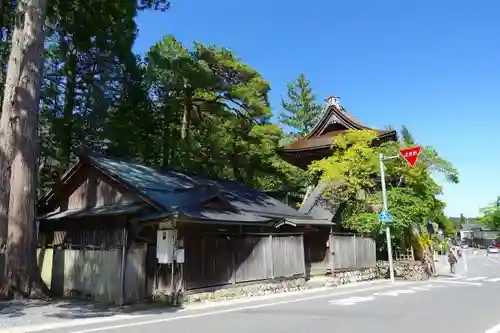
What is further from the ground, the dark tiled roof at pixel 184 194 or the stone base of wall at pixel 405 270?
the dark tiled roof at pixel 184 194

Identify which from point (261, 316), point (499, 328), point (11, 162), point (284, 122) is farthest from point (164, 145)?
point (284, 122)

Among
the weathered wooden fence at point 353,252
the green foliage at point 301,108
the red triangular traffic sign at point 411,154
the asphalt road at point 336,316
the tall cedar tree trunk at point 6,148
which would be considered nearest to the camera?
the asphalt road at point 336,316

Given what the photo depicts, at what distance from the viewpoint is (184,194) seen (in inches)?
673

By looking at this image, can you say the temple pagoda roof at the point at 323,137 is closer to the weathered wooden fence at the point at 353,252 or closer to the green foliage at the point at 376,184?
the green foliage at the point at 376,184

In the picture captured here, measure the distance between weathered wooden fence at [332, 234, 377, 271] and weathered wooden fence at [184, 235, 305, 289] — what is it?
122 inches

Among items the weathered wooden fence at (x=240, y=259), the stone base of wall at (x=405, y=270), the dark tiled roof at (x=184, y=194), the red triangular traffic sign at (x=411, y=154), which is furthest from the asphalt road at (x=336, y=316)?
the stone base of wall at (x=405, y=270)

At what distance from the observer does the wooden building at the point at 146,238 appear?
1370cm

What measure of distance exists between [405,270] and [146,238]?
1500 cm

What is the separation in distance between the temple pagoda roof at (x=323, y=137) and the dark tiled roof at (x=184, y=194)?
740cm

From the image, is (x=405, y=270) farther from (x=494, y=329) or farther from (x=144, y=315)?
(x=144, y=315)

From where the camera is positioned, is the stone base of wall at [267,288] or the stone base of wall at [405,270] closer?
the stone base of wall at [267,288]

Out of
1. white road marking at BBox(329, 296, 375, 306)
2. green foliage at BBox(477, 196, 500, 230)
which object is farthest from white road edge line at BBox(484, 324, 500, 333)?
green foliage at BBox(477, 196, 500, 230)

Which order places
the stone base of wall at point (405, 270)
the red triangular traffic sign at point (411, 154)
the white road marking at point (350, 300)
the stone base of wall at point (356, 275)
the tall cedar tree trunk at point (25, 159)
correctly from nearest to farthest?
1. the white road marking at point (350, 300)
2. the tall cedar tree trunk at point (25, 159)
3. the stone base of wall at point (356, 275)
4. the red triangular traffic sign at point (411, 154)
5. the stone base of wall at point (405, 270)

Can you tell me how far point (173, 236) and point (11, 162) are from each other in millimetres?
6075
